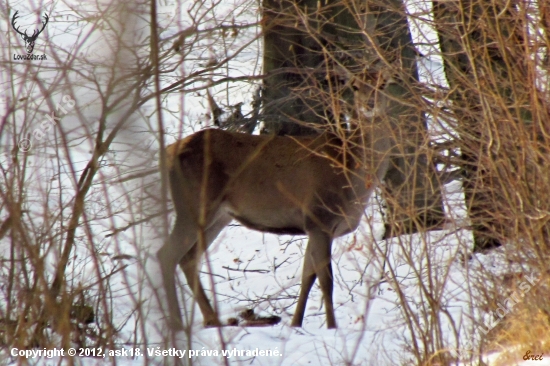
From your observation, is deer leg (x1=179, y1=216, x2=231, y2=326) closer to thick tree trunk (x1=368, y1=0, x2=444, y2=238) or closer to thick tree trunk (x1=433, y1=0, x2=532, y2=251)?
thick tree trunk (x1=368, y1=0, x2=444, y2=238)

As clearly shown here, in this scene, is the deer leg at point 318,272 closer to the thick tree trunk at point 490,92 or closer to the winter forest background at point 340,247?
the winter forest background at point 340,247

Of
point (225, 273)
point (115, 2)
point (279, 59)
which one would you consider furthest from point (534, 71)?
point (225, 273)

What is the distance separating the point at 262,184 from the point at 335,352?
8.16ft

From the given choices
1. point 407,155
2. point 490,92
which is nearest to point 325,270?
point 407,155

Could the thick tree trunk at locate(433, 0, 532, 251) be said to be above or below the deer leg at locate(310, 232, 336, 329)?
above

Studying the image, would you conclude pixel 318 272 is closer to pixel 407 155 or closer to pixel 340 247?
pixel 340 247

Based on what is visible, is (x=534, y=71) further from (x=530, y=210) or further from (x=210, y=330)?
(x=210, y=330)

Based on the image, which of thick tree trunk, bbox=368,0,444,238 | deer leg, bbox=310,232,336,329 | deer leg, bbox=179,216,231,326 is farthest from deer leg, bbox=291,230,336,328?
deer leg, bbox=179,216,231,326

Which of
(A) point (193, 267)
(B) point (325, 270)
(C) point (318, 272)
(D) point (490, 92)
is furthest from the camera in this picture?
(A) point (193, 267)

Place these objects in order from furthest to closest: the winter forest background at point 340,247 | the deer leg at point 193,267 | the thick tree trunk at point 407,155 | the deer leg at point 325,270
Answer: the deer leg at point 193,267, the deer leg at point 325,270, the thick tree trunk at point 407,155, the winter forest background at point 340,247

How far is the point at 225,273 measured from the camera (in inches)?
360

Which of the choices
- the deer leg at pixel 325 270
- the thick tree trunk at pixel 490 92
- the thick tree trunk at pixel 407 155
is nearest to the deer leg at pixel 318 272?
the deer leg at pixel 325 270

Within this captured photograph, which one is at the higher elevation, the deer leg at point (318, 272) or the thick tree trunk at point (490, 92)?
the thick tree trunk at point (490, 92)

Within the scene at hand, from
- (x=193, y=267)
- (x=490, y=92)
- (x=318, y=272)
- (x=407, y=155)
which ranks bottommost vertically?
(x=318, y=272)
